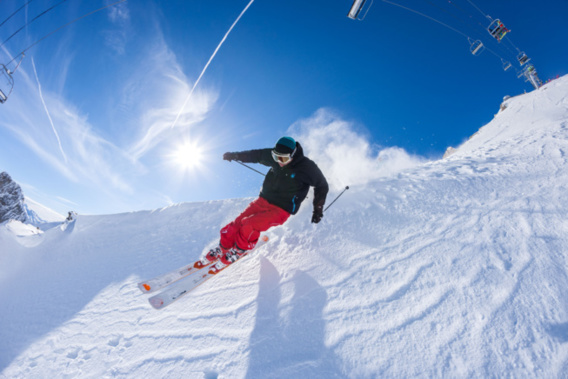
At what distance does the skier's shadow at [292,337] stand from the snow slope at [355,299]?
0.01 meters

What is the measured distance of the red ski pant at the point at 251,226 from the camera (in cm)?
329

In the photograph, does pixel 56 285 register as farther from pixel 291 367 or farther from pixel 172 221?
pixel 291 367

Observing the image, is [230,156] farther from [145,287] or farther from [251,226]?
[145,287]

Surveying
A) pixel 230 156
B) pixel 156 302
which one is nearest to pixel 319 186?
pixel 230 156

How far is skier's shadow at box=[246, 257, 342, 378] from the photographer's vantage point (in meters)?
1.71

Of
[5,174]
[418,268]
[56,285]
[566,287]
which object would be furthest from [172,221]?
[5,174]

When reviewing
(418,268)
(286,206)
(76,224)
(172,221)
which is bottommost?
(418,268)

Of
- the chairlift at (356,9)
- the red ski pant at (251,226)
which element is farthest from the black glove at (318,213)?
the chairlift at (356,9)

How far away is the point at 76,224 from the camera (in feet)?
19.8

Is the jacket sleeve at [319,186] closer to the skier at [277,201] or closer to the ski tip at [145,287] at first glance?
the skier at [277,201]

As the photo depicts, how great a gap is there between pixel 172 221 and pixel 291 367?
16.9 ft

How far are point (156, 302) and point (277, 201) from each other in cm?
217

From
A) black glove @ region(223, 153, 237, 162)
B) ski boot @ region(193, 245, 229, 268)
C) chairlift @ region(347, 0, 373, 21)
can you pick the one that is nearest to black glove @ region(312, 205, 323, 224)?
ski boot @ region(193, 245, 229, 268)

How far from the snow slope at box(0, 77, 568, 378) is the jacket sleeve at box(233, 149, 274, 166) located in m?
1.42
